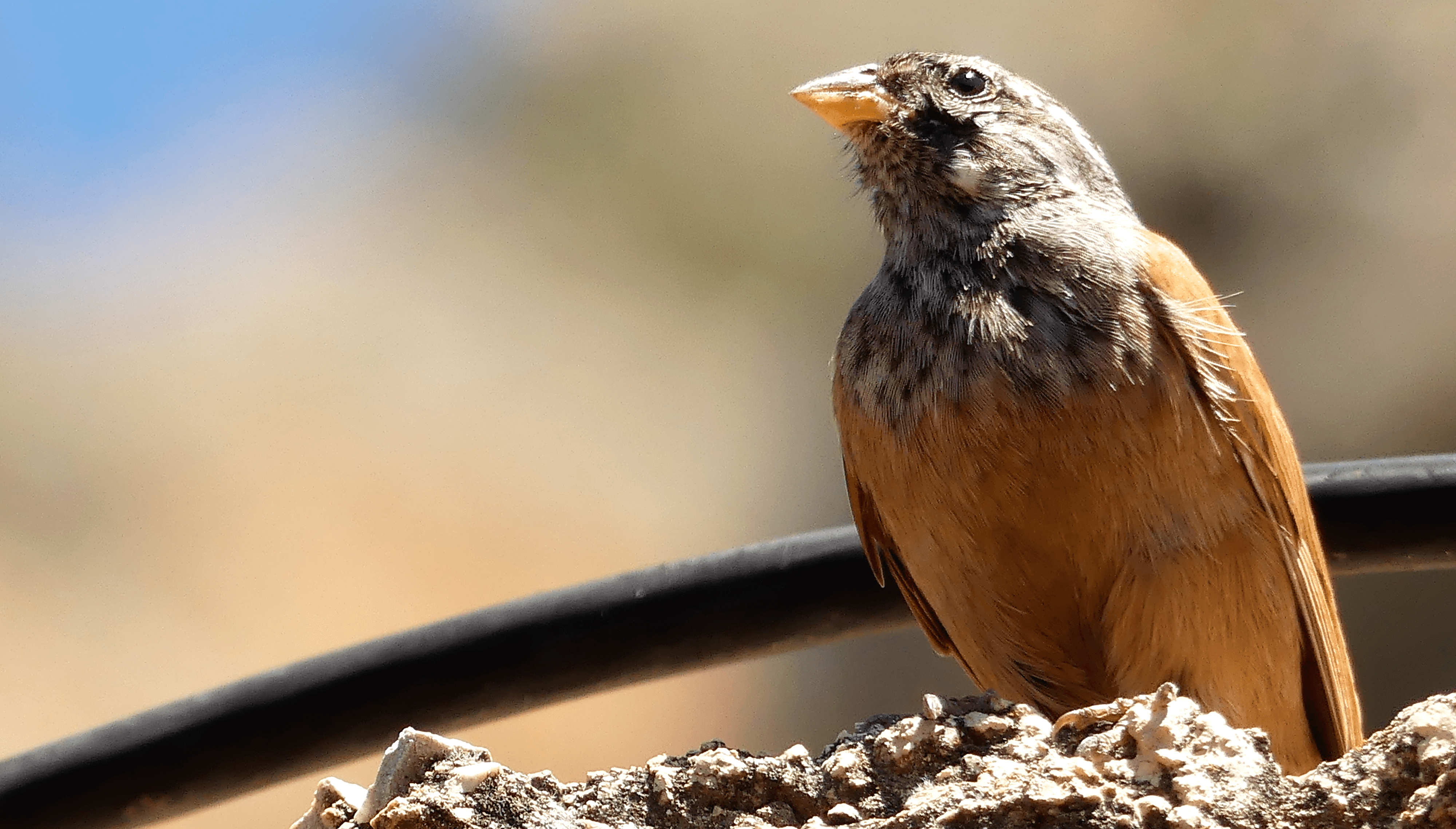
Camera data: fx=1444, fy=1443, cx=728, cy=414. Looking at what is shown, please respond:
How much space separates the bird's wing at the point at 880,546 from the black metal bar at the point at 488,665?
0.70 feet

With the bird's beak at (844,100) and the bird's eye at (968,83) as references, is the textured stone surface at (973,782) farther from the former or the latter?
the bird's eye at (968,83)

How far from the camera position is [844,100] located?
8.94 feet

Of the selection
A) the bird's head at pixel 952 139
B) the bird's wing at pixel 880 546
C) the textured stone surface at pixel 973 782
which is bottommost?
the bird's wing at pixel 880 546

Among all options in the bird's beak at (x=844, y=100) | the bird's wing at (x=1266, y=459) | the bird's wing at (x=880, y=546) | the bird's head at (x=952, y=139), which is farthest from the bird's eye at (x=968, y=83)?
the bird's wing at (x=880, y=546)

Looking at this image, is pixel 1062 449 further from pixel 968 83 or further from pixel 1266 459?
pixel 968 83

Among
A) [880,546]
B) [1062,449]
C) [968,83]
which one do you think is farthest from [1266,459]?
[968,83]

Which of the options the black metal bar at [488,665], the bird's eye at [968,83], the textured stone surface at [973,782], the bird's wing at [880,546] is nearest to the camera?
the textured stone surface at [973,782]

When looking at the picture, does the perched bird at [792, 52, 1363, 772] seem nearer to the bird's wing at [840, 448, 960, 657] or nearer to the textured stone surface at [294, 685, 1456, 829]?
the bird's wing at [840, 448, 960, 657]

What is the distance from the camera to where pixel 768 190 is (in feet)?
35.8

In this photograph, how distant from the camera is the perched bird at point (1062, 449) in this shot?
2.25 meters

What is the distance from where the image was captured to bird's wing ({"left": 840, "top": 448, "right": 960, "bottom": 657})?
267 centimetres

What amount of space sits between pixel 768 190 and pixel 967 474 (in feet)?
28.8

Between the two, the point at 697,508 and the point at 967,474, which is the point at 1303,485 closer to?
the point at 967,474

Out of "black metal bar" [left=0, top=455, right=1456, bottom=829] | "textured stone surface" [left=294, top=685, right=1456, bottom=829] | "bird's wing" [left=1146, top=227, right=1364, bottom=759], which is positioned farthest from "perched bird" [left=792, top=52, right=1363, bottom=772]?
"textured stone surface" [left=294, top=685, right=1456, bottom=829]
